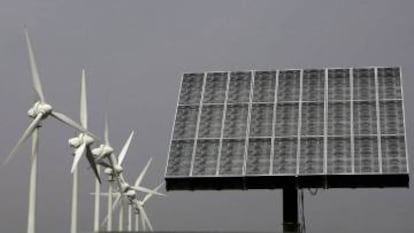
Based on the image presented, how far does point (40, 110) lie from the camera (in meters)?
47.5

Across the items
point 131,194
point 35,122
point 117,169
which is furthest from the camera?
point 131,194

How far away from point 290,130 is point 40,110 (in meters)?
19.4

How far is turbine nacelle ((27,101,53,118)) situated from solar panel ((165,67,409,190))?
12.7 m

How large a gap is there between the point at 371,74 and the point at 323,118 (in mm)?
5457

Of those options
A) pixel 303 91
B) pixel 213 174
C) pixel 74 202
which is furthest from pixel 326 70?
pixel 74 202

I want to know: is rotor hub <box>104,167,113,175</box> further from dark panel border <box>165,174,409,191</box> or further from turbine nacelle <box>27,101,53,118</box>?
turbine nacelle <box>27,101,53,118</box>

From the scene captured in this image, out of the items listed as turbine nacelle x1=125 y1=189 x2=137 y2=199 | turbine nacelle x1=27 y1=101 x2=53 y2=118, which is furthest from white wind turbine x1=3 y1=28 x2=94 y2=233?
turbine nacelle x1=125 y1=189 x2=137 y2=199

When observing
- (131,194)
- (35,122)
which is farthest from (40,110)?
(131,194)

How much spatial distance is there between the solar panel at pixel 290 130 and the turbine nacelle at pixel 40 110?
12.7 metres

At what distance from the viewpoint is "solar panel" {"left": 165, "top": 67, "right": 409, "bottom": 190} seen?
56875 millimetres

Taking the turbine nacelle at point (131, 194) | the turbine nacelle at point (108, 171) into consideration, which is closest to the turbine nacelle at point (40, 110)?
the turbine nacelle at point (108, 171)

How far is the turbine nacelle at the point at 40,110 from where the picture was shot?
156 feet

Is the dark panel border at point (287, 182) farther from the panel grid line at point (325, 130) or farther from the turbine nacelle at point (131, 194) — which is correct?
the turbine nacelle at point (131, 194)

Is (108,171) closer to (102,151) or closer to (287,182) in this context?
(102,151)
